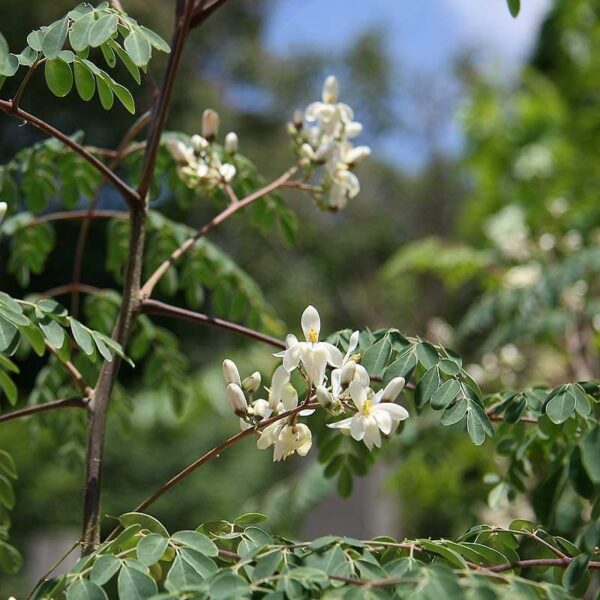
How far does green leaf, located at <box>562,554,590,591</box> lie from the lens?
37.8 inches

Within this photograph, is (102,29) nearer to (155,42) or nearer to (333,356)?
(155,42)

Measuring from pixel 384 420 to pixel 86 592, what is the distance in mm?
377

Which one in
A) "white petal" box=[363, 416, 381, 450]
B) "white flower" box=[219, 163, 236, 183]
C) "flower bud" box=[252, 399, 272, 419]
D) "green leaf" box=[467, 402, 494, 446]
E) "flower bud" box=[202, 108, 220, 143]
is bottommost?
"flower bud" box=[252, 399, 272, 419]

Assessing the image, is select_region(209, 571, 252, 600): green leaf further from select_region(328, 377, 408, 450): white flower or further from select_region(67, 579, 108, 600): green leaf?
select_region(328, 377, 408, 450): white flower

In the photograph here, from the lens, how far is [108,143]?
747 centimetres

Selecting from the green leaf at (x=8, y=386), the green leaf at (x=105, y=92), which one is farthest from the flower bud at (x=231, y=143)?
the green leaf at (x=8, y=386)

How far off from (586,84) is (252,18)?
5690 millimetres

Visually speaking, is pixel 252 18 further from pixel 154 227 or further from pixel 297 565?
pixel 297 565

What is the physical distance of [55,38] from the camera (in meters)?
1.11

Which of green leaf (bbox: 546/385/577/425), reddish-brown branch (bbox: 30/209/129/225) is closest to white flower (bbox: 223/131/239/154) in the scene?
reddish-brown branch (bbox: 30/209/129/225)

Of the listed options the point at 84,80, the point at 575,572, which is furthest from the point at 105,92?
the point at 575,572

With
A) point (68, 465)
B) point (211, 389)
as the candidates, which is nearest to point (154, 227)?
point (68, 465)

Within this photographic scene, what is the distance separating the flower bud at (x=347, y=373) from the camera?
1068 millimetres

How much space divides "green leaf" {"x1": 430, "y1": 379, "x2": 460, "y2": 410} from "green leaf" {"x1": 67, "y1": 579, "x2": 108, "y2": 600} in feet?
1.38
